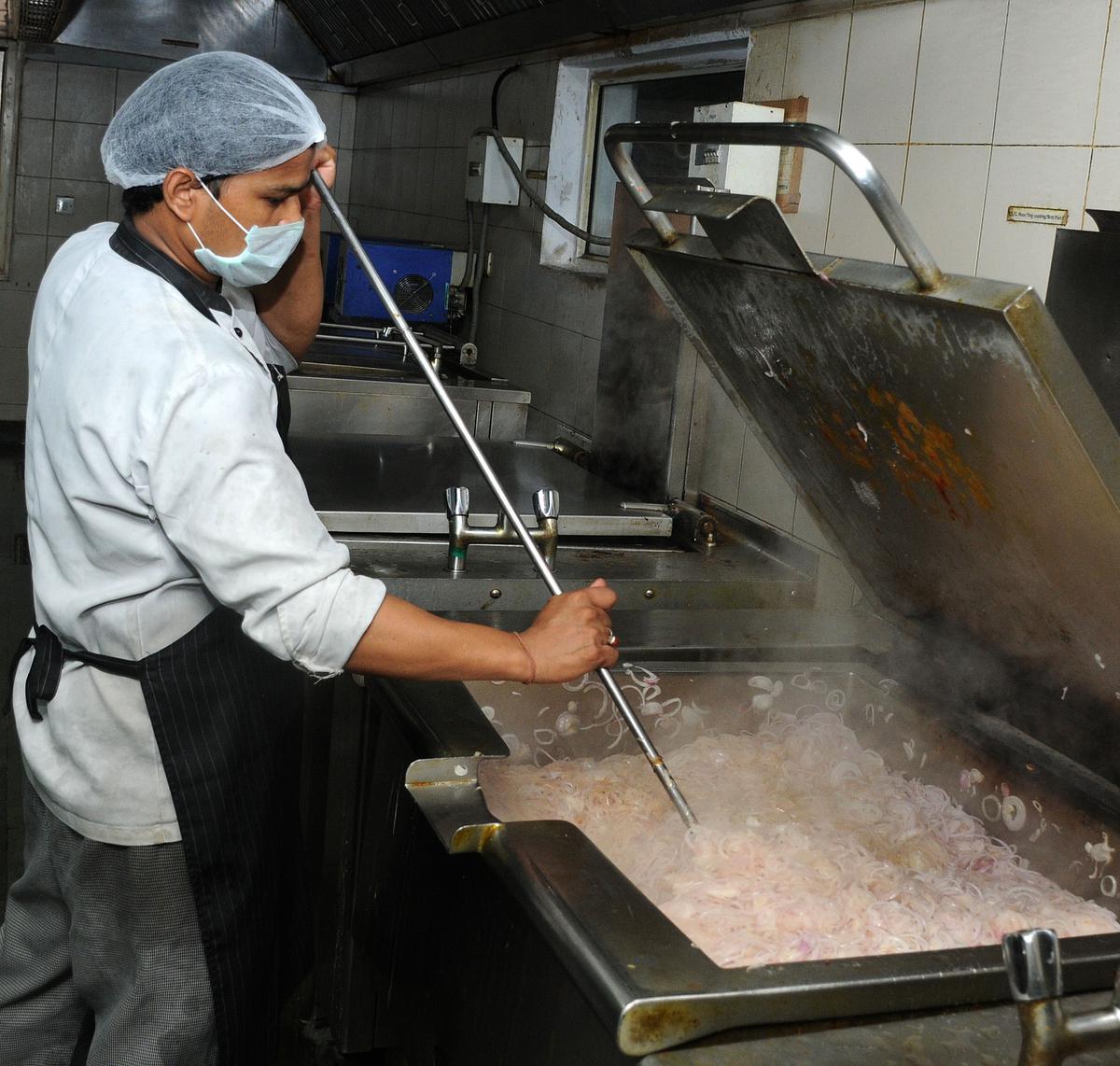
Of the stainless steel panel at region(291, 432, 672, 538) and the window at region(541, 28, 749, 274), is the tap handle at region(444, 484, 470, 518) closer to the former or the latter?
the stainless steel panel at region(291, 432, 672, 538)

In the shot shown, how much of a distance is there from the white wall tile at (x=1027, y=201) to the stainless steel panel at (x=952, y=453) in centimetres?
54

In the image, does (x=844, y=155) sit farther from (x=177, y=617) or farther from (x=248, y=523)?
(x=177, y=617)

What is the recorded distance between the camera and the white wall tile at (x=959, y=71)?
2266mm

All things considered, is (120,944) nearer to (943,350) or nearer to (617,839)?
(617,839)

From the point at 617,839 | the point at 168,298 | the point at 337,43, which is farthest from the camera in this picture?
the point at 337,43

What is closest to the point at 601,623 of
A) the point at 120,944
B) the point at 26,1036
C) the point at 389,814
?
the point at 389,814

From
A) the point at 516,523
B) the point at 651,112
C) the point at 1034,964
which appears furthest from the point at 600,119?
the point at 1034,964

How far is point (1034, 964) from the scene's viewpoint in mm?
879

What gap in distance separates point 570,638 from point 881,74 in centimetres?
158

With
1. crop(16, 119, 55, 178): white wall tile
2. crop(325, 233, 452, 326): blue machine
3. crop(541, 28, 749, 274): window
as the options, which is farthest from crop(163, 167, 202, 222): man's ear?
crop(16, 119, 55, 178): white wall tile

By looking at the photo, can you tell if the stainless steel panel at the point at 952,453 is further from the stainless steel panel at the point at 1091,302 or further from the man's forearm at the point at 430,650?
the man's forearm at the point at 430,650

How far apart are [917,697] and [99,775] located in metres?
1.35

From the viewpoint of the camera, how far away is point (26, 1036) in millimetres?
1901

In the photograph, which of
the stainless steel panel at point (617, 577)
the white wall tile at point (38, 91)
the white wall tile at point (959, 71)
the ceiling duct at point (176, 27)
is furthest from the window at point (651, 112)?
the white wall tile at point (38, 91)
